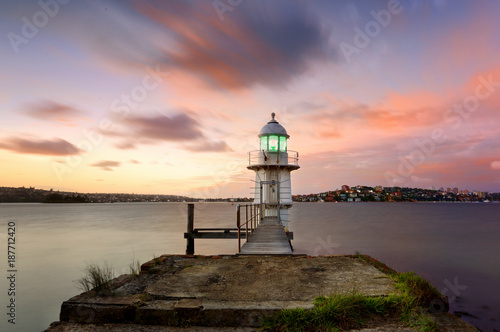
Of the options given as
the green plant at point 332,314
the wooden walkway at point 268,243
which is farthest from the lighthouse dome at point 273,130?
the green plant at point 332,314

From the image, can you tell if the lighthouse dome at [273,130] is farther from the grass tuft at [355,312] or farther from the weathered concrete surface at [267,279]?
the grass tuft at [355,312]

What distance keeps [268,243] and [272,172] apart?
6935 millimetres

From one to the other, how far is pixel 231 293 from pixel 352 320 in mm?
1767

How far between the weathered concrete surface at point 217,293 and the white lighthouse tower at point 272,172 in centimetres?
1046

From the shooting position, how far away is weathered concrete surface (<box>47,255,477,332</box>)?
3.76 metres

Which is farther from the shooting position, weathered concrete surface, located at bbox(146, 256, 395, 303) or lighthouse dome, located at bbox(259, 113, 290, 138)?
lighthouse dome, located at bbox(259, 113, 290, 138)

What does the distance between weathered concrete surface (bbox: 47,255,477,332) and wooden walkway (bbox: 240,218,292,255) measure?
10.5ft

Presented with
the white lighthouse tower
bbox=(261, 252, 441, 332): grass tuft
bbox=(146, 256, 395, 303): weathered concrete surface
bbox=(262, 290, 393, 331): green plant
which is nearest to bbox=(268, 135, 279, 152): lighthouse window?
the white lighthouse tower

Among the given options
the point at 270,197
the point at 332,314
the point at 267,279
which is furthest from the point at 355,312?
the point at 270,197

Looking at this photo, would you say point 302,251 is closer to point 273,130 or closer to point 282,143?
point 282,143

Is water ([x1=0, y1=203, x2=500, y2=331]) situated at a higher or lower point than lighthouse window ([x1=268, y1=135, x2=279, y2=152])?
lower

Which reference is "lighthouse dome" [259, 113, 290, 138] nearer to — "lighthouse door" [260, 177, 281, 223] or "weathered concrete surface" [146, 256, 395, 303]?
"lighthouse door" [260, 177, 281, 223]

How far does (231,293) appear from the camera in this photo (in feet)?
14.8

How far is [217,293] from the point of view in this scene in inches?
177
